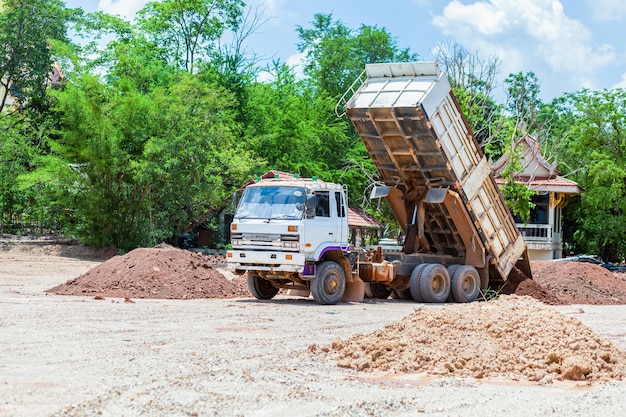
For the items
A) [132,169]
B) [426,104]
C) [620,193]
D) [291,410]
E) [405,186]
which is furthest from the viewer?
[620,193]

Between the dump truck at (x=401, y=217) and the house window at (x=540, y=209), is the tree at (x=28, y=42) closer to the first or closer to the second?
the house window at (x=540, y=209)

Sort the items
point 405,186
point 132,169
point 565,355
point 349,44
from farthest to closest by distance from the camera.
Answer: point 349,44 → point 132,169 → point 405,186 → point 565,355

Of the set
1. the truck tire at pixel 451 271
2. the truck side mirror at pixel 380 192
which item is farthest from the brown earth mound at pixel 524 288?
the truck side mirror at pixel 380 192

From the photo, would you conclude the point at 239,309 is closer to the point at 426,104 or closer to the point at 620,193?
the point at 426,104

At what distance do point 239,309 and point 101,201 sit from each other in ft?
55.3

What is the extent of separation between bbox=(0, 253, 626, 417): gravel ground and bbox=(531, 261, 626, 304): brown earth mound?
813 centimetres

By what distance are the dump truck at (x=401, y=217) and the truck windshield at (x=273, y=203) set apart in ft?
0.07

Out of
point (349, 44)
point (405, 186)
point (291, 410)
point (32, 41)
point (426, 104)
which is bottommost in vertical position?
point (291, 410)

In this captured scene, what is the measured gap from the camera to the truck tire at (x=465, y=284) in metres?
20.2

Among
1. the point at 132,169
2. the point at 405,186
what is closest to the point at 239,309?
the point at 405,186

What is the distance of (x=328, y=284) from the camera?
60.6 ft

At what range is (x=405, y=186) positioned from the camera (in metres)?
20.2

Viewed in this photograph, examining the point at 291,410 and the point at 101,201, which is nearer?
the point at 291,410

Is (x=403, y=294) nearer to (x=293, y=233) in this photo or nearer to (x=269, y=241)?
(x=293, y=233)
